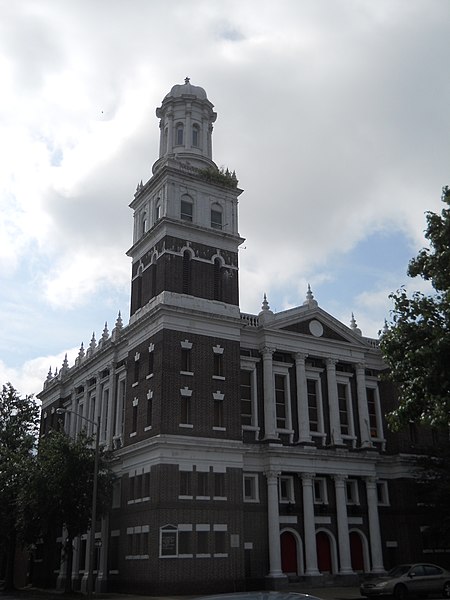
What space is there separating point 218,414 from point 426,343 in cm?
2165

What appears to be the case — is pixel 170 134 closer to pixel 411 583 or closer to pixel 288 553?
pixel 288 553

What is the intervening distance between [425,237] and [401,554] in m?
31.5

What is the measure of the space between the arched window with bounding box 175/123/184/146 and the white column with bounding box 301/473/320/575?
85.1ft

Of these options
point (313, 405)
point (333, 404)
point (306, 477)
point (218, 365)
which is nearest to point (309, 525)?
point (306, 477)

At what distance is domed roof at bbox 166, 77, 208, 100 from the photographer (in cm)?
5197

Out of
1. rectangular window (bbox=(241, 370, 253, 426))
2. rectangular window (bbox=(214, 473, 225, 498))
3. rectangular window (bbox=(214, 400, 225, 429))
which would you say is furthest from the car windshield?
rectangular window (bbox=(241, 370, 253, 426))

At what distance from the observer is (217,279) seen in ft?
151

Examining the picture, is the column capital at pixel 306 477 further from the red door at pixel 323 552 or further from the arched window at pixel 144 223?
the arched window at pixel 144 223

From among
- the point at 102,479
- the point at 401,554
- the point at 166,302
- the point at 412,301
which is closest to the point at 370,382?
the point at 401,554

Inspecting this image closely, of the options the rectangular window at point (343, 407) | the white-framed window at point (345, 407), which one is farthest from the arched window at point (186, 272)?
the rectangular window at point (343, 407)

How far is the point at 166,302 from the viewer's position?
42.4 metres

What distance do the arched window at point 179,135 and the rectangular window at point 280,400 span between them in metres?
19.2

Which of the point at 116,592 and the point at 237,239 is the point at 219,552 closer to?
the point at 116,592

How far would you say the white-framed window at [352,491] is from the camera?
46906 millimetres
